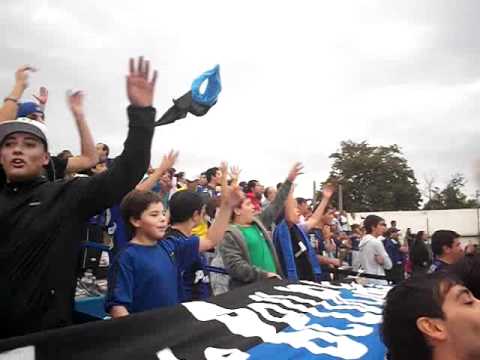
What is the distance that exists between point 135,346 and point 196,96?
3656 millimetres

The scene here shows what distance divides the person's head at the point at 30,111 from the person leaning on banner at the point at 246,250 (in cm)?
175

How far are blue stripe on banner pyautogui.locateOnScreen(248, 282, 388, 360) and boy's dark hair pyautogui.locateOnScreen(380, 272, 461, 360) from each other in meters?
0.56

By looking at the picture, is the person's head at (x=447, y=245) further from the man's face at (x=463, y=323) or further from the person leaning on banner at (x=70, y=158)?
the person leaning on banner at (x=70, y=158)

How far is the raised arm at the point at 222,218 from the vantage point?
367 centimetres

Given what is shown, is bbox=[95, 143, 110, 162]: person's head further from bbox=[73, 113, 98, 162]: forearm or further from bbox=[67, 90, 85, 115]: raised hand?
bbox=[67, 90, 85, 115]: raised hand

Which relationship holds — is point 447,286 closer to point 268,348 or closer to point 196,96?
point 268,348

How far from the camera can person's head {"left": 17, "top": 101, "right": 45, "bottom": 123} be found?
366 cm

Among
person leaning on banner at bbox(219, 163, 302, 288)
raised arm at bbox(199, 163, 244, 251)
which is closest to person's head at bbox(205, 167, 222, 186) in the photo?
person leaning on banner at bbox(219, 163, 302, 288)

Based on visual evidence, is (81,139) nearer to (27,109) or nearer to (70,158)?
(70,158)

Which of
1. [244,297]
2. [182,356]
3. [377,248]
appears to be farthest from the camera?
[377,248]

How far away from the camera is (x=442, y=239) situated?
18.0 feet

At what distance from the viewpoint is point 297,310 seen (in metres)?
3.36

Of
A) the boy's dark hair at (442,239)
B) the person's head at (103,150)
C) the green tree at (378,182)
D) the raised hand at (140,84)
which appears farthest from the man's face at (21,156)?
the green tree at (378,182)

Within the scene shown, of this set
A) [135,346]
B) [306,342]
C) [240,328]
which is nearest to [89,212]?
[135,346]
